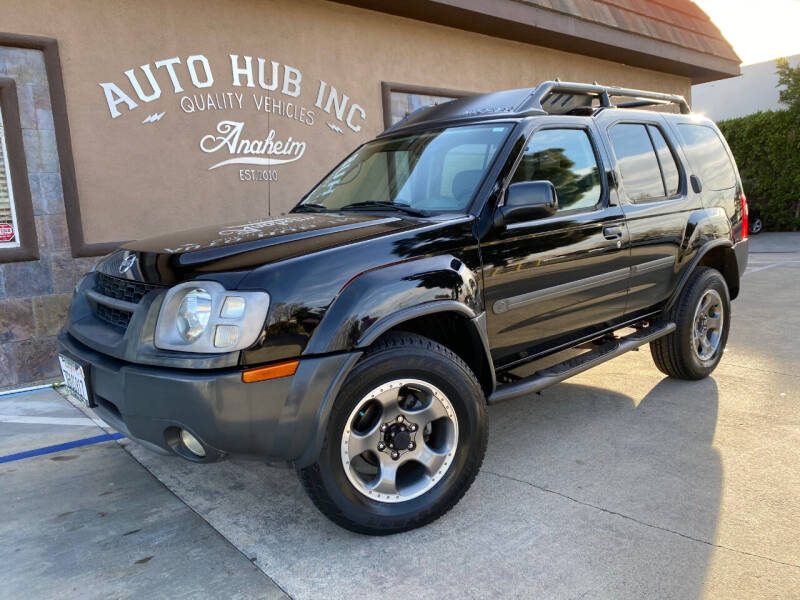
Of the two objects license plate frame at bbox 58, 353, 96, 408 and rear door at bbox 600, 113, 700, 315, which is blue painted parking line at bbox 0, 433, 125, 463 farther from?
rear door at bbox 600, 113, 700, 315

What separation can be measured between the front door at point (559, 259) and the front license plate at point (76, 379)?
1.87 m

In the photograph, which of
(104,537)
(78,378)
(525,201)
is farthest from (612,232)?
(104,537)

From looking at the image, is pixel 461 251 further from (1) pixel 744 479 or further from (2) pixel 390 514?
(1) pixel 744 479

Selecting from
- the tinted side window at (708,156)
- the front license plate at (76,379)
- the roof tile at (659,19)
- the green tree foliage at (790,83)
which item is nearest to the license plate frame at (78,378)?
the front license plate at (76,379)

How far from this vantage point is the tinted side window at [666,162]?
436cm

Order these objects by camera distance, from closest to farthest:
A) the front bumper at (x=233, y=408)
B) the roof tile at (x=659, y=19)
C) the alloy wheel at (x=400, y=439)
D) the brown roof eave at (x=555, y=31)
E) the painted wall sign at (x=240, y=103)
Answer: the front bumper at (x=233, y=408) → the alloy wheel at (x=400, y=439) → the painted wall sign at (x=240, y=103) → the brown roof eave at (x=555, y=31) → the roof tile at (x=659, y=19)

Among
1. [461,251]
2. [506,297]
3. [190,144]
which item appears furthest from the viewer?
[190,144]

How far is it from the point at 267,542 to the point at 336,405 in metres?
0.75

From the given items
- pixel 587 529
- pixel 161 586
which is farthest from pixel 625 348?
pixel 161 586

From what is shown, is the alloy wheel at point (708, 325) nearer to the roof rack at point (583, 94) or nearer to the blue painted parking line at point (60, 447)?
the roof rack at point (583, 94)

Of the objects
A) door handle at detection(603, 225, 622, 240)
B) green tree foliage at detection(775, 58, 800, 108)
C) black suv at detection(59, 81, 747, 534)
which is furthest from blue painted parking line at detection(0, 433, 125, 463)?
green tree foliage at detection(775, 58, 800, 108)

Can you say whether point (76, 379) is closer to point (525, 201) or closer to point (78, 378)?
point (78, 378)

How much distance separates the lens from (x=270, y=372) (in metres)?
2.42

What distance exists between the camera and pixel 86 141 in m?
5.87
